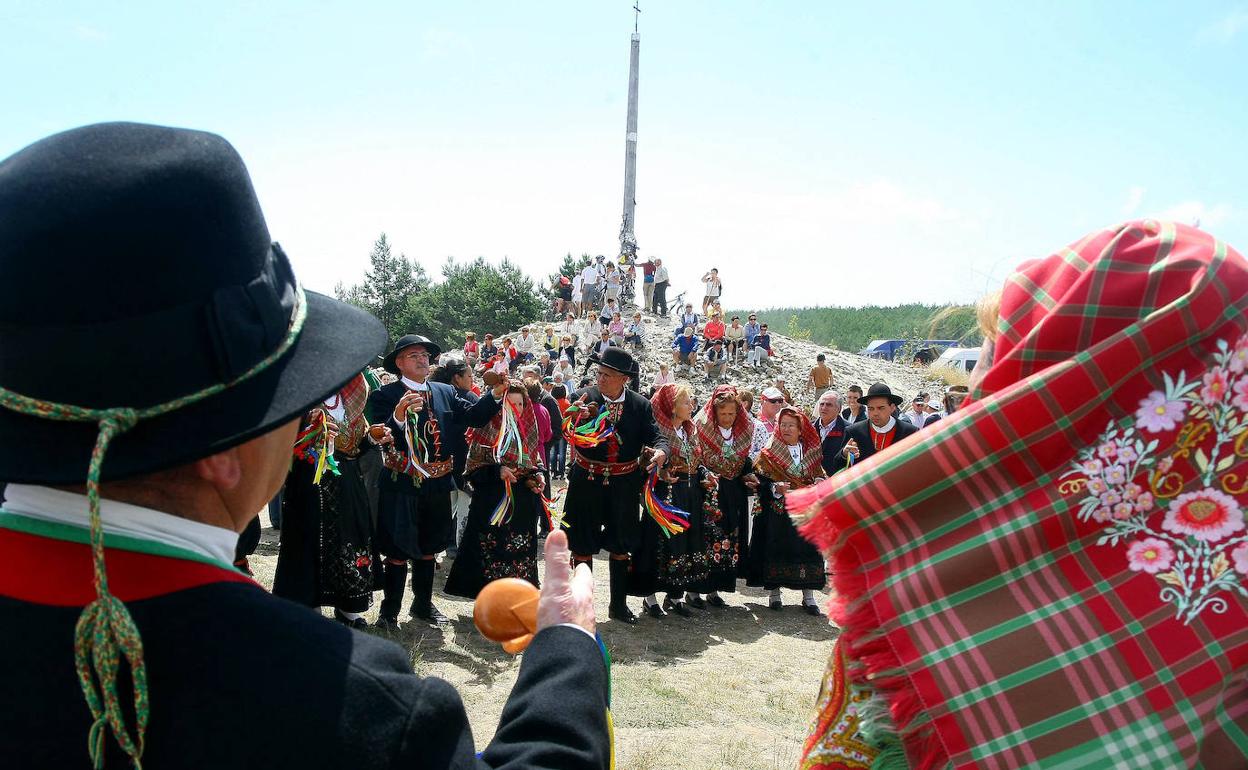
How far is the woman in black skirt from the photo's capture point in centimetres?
578

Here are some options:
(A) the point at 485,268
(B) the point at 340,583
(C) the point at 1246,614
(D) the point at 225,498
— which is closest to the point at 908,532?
(C) the point at 1246,614

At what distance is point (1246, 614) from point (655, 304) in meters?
30.8

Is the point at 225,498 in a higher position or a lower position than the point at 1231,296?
lower

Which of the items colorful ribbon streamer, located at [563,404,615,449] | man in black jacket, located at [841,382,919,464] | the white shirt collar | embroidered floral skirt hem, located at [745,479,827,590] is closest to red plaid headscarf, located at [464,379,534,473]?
colorful ribbon streamer, located at [563,404,615,449]

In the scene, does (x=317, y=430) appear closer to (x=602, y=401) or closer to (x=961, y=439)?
(x=602, y=401)

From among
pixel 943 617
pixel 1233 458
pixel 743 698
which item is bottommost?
pixel 743 698

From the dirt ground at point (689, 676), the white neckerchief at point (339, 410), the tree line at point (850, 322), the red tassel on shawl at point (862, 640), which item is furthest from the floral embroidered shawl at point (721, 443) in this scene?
the tree line at point (850, 322)

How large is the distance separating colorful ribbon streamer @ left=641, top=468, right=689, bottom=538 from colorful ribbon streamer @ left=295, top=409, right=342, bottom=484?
2836mm

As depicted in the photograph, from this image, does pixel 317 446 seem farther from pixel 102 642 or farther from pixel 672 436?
pixel 102 642

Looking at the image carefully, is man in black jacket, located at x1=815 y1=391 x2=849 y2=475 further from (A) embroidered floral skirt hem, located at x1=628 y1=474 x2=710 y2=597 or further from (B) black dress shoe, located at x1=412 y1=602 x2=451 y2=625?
(B) black dress shoe, located at x1=412 y1=602 x2=451 y2=625

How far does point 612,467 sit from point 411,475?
5.77 feet

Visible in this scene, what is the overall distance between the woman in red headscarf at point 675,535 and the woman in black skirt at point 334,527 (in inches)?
102

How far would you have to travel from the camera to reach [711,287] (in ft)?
91.1

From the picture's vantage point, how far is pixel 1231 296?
1.41 metres
